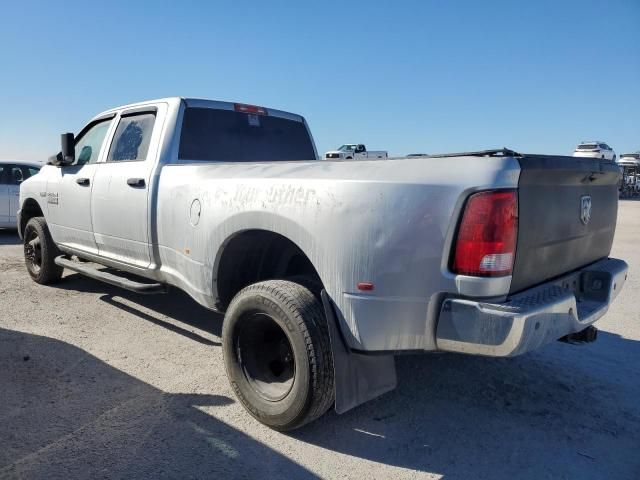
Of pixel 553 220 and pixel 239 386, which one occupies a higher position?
pixel 553 220

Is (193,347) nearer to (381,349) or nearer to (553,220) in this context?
(381,349)

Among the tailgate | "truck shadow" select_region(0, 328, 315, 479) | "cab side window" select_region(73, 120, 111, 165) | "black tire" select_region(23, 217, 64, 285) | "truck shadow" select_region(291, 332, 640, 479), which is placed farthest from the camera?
"black tire" select_region(23, 217, 64, 285)

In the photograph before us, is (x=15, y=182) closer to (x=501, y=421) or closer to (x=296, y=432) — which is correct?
(x=296, y=432)

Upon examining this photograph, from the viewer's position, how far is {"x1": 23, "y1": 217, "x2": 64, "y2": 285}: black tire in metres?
5.81

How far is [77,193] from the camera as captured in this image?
5027 mm

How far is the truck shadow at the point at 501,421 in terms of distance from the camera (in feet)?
8.73

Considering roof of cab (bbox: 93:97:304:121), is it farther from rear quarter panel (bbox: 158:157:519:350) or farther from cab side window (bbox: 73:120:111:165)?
rear quarter panel (bbox: 158:157:519:350)

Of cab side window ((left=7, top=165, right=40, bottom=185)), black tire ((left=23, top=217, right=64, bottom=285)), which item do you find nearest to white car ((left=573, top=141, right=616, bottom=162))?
cab side window ((left=7, top=165, right=40, bottom=185))

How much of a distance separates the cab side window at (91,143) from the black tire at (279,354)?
2.91m

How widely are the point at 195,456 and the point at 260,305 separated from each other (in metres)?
0.86

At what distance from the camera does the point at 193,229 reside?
137 inches

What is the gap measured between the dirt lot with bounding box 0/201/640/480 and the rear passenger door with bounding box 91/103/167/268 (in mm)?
791

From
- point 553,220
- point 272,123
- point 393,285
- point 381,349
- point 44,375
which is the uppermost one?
point 272,123

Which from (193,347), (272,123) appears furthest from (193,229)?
(272,123)
